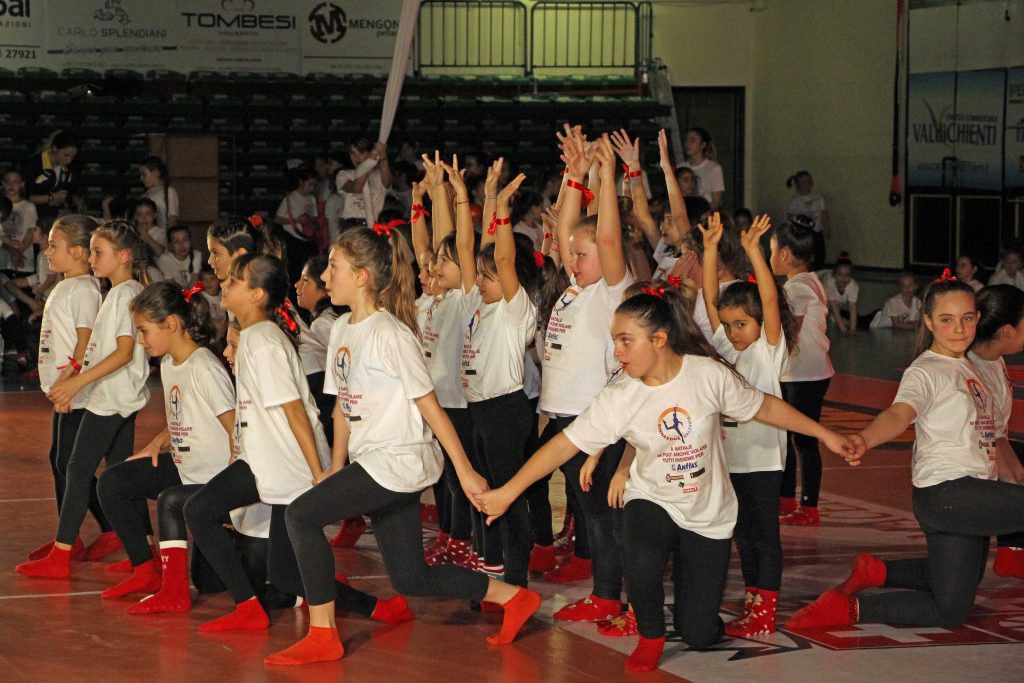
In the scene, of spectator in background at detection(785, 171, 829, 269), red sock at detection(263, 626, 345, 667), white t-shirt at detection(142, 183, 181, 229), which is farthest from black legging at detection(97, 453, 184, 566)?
spectator in background at detection(785, 171, 829, 269)

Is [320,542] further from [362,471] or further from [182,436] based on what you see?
[182,436]

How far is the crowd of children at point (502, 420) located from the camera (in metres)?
4.48

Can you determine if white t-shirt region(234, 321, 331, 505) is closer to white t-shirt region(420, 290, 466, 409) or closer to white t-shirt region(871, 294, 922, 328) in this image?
white t-shirt region(420, 290, 466, 409)

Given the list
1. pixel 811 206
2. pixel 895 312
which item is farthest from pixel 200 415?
pixel 811 206

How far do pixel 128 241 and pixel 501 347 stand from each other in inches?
67.9

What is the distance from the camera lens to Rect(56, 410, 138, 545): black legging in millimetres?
5719

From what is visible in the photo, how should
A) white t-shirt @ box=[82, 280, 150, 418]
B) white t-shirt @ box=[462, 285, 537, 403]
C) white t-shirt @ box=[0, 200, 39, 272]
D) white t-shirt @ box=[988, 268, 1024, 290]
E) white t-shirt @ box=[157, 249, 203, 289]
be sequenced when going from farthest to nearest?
1. white t-shirt @ box=[988, 268, 1024, 290]
2. white t-shirt @ box=[0, 200, 39, 272]
3. white t-shirt @ box=[157, 249, 203, 289]
4. white t-shirt @ box=[82, 280, 150, 418]
5. white t-shirt @ box=[462, 285, 537, 403]

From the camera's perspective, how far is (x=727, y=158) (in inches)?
835

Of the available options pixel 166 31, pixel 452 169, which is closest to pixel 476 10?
pixel 166 31

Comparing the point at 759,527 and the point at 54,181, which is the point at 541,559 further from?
the point at 54,181

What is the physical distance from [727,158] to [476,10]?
465cm

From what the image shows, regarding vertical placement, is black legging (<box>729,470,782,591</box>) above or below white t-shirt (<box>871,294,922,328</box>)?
below

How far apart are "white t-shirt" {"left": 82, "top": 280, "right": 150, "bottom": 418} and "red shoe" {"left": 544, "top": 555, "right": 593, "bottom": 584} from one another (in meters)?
1.84

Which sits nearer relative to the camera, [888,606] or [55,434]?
[888,606]
